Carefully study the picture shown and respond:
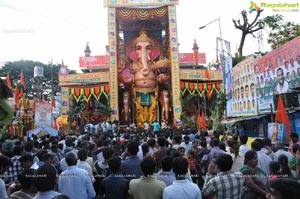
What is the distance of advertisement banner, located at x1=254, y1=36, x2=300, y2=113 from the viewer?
1371 cm

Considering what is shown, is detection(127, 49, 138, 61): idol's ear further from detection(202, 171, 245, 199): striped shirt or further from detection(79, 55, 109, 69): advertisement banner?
detection(202, 171, 245, 199): striped shirt

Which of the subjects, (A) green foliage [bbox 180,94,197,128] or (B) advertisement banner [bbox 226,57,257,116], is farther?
(A) green foliage [bbox 180,94,197,128]

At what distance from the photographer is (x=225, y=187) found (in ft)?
11.1

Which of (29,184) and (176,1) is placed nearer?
(29,184)

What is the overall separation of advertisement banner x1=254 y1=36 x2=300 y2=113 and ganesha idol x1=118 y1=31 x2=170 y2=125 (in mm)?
12281

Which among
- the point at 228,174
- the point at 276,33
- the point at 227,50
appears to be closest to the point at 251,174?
the point at 228,174

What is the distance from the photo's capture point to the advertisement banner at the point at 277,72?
13711 mm

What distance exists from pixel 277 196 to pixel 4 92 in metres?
2.01

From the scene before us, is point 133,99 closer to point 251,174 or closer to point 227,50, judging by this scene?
point 227,50

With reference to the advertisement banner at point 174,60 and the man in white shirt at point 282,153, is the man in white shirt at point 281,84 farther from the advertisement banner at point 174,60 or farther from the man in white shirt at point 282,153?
the advertisement banner at point 174,60

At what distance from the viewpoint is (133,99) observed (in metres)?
29.4

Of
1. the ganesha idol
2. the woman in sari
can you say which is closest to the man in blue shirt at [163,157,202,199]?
the woman in sari

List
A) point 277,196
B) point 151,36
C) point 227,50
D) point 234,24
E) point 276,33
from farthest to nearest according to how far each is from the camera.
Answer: point 151,36
point 234,24
point 276,33
point 227,50
point 277,196

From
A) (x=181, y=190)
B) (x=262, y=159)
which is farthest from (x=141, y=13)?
(x=181, y=190)
